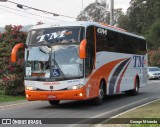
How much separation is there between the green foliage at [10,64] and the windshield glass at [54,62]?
8.27 m

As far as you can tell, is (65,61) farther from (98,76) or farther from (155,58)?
(155,58)

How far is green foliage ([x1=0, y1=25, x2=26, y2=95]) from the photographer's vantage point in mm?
25766

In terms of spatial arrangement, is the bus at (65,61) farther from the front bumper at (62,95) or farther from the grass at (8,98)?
A: the grass at (8,98)

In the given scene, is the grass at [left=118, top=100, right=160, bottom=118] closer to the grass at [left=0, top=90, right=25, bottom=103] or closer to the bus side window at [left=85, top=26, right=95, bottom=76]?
the bus side window at [left=85, top=26, right=95, bottom=76]

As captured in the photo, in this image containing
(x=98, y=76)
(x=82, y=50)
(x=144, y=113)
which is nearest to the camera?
(x=144, y=113)

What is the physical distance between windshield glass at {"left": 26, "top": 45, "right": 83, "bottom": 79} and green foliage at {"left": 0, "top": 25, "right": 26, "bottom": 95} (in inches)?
325

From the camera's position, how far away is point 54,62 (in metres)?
17.2

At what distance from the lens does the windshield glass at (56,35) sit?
689 inches

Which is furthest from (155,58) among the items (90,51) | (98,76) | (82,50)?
(82,50)

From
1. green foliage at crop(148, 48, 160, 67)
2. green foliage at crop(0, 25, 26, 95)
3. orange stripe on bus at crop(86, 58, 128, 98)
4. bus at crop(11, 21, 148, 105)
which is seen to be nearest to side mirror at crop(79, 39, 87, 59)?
bus at crop(11, 21, 148, 105)

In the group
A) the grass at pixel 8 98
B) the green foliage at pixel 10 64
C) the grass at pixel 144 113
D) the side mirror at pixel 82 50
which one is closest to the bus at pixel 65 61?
the side mirror at pixel 82 50

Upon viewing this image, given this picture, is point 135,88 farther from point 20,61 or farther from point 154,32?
point 154,32

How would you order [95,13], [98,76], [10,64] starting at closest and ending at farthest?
[98,76] < [10,64] < [95,13]

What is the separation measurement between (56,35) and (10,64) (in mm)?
9285
